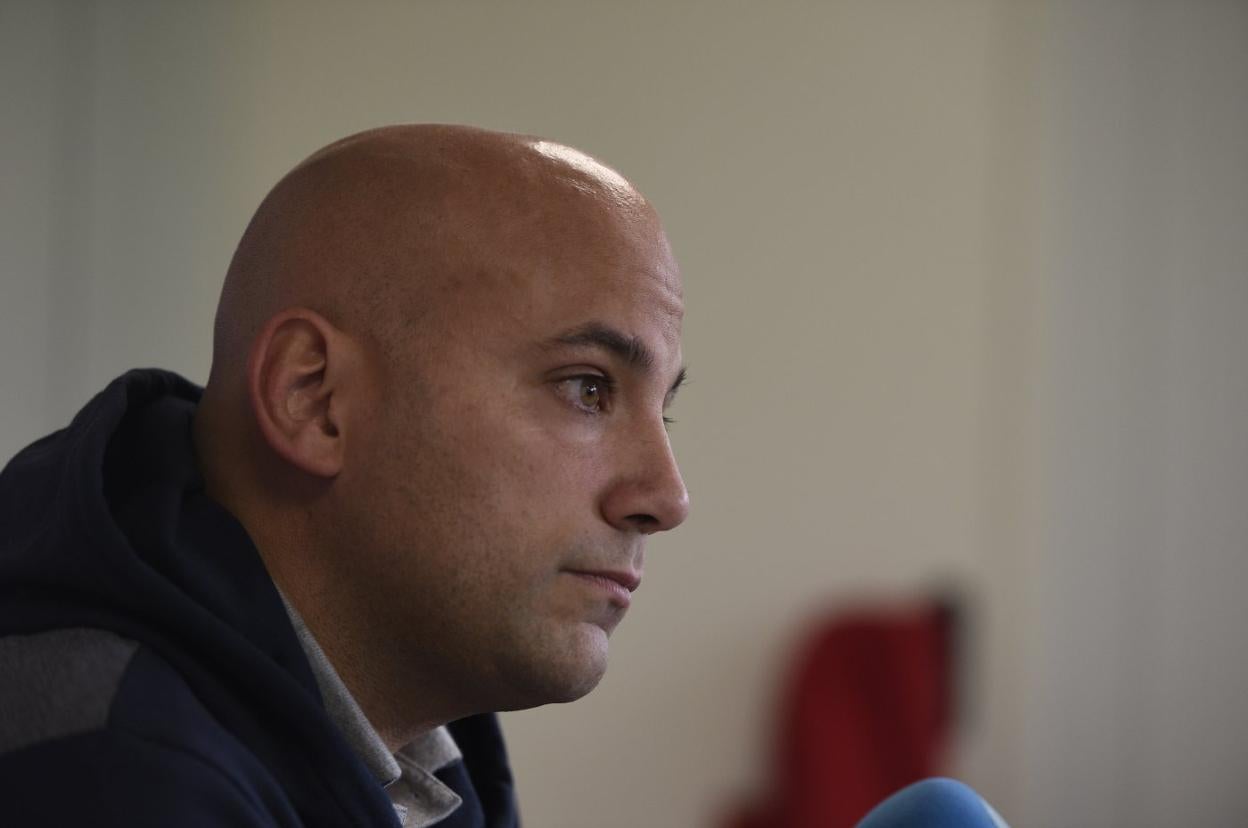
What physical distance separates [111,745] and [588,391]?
0.41 meters

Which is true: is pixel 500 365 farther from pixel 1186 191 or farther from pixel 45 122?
pixel 1186 191

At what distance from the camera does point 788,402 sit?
2756 millimetres

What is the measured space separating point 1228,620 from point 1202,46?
136 cm

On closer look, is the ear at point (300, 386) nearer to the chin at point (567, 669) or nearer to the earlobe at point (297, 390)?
the earlobe at point (297, 390)

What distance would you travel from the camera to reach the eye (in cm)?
95

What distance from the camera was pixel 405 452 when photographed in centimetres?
92

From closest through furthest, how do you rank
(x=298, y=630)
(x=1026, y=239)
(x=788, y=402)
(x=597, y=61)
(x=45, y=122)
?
(x=298, y=630) → (x=45, y=122) → (x=597, y=61) → (x=788, y=402) → (x=1026, y=239)

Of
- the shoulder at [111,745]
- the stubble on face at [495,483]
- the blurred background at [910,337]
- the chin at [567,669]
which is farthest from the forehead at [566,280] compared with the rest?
the blurred background at [910,337]

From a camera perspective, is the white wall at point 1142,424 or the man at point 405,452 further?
the white wall at point 1142,424

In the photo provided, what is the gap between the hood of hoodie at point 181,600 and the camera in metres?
0.80

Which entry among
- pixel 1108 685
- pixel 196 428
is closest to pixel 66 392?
pixel 196 428

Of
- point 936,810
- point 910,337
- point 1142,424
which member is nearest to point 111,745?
point 936,810

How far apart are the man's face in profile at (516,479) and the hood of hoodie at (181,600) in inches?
4.0

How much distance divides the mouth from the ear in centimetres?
19
